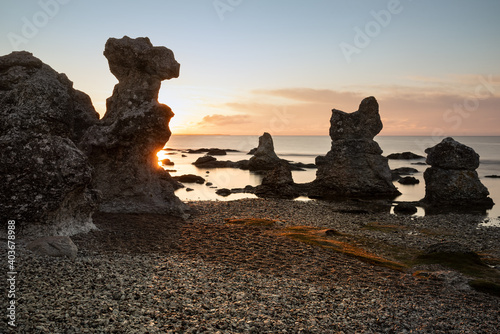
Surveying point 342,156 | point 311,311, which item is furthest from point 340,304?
point 342,156

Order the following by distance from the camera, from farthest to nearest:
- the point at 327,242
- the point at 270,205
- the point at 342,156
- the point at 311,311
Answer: the point at 342,156
the point at 270,205
the point at 327,242
the point at 311,311

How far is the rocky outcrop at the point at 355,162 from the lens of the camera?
44031 millimetres

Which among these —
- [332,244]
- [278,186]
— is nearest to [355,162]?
[278,186]

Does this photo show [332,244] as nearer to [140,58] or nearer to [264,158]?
[140,58]

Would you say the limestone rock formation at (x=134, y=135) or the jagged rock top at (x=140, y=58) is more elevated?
the jagged rock top at (x=140, y=58)

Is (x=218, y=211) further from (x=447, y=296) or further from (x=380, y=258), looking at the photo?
(x=447, y=296)

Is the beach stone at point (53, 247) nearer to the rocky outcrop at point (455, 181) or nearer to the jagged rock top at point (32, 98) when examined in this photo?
the jagged rock top at point (32, 98)

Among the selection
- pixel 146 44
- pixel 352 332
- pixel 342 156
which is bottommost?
pixel 352 332

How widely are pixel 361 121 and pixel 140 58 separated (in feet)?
95.5

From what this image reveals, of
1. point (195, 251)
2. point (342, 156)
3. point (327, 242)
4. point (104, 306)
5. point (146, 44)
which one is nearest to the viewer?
point (104, 306)

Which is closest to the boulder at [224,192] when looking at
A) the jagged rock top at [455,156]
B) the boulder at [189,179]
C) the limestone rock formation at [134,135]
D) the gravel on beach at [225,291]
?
the boulder at [189,179]

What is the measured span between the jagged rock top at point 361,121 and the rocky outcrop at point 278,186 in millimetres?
9213

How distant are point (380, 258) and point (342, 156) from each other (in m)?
29.2

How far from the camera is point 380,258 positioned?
17.0 metres
